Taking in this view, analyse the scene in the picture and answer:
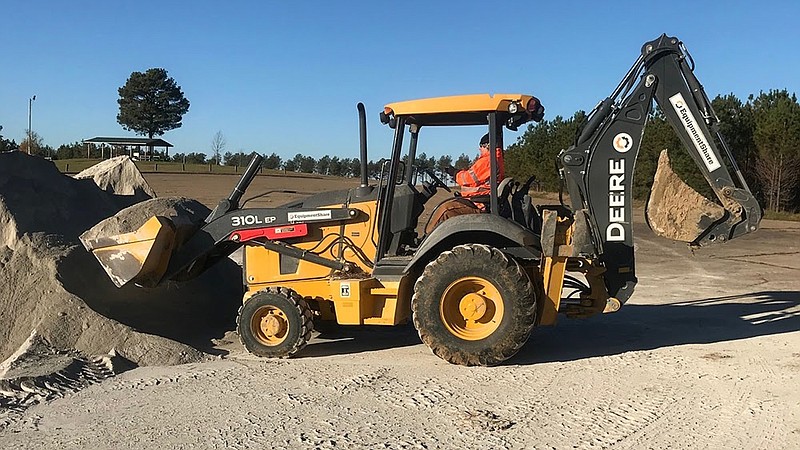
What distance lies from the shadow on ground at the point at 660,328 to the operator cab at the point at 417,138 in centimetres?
149

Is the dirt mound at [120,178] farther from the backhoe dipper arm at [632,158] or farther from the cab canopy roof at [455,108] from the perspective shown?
the backhoe dipper arm at [632,158]

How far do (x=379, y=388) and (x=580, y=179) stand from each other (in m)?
2.57

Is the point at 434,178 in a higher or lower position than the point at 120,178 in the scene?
lower

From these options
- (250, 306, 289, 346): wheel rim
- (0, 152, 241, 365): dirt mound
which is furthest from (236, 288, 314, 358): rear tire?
(0, 152, 241, 365): dirt mound

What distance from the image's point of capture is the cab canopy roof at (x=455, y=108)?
6480 mm

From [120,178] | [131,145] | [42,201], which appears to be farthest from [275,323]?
[131,145]

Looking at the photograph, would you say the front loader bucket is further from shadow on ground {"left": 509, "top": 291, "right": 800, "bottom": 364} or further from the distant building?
the distant building

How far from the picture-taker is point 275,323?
264 inches

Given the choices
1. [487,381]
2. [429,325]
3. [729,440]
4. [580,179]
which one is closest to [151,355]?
[429,325]

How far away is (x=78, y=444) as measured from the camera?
14.8 ft

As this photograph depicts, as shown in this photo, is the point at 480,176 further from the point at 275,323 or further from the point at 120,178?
the point at 120,178

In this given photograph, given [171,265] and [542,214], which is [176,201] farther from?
[542,214]

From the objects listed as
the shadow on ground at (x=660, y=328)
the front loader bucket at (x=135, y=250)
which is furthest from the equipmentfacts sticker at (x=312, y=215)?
the shadow on ground at (x=660, y=328)

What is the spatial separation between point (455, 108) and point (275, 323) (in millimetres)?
2522
